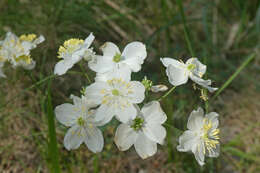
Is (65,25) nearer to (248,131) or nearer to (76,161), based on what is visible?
(76,161)

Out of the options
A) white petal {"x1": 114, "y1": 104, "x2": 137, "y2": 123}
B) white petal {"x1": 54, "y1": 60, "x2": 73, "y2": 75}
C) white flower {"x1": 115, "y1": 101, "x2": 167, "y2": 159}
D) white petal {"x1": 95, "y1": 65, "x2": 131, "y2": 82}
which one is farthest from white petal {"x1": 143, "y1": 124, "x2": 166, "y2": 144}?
white petal {"x1": 54, "y1": 60, "x2": 73, "y2": 75}

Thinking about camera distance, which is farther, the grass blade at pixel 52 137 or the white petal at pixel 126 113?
the grass blade at pixel 52 137

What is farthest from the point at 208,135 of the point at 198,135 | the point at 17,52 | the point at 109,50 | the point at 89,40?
the point at 17,52

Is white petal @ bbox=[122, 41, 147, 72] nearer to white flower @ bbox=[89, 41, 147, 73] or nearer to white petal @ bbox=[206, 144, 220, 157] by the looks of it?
white flower @ bbox=[89, 41, 147, 73]

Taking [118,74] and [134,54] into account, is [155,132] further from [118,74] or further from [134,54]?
[134,54]

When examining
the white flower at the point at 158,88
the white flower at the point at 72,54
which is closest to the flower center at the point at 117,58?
the white flower at the point at 72,54

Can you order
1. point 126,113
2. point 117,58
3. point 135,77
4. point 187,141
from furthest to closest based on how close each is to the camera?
point 135,77 → point 117,58 → point 187,141 → point 126,113

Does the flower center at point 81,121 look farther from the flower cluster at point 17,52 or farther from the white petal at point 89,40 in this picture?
the flower cluster at point 17,52
